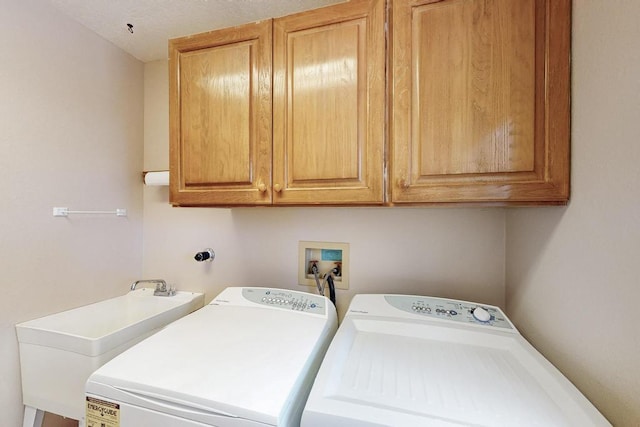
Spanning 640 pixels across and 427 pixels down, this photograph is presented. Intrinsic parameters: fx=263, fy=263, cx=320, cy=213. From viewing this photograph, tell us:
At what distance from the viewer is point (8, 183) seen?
115 cm

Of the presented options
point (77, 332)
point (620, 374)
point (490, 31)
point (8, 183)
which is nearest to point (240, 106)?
point (490, 31)

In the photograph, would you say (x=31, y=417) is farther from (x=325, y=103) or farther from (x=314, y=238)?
(x=325, y=103)

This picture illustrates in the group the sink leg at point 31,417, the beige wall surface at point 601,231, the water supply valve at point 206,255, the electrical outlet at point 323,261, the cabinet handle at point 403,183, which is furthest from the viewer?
the water supply valve at point 206,255

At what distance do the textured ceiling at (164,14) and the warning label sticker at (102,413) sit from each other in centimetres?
165


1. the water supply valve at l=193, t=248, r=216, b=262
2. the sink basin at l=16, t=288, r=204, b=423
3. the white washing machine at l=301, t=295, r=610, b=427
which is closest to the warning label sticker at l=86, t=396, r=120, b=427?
the sink basin at l=16, t=288, r=204, b=423

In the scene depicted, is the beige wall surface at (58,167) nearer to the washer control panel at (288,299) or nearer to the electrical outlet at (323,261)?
the washer control panel at (288,299)

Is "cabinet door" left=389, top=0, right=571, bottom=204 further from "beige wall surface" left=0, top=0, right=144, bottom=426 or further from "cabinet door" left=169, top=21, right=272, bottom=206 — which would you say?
"beige wall surface" left=0, top=0, right=144, bottom=426

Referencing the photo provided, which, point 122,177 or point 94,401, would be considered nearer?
point 94,401

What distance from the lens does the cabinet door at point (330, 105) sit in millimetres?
959

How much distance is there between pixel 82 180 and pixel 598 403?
2.21 metres

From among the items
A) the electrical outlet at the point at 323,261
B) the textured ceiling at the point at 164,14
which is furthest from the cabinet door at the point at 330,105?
the electrical outlet at the point at 323,261

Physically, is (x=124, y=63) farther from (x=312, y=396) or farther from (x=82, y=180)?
(x=312, y=396)

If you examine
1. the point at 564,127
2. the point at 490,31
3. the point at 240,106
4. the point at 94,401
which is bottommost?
the point at 94,401

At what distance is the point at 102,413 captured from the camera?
2.47 feet
